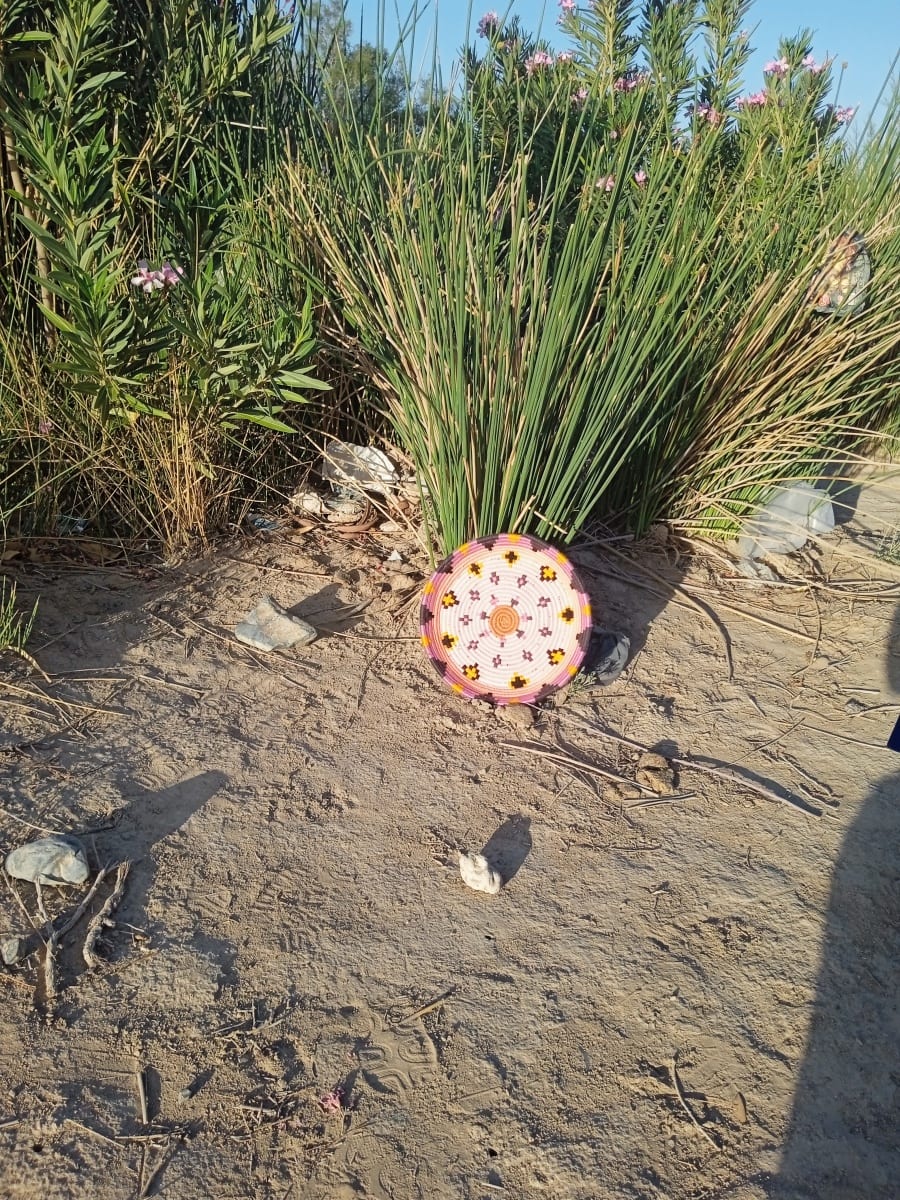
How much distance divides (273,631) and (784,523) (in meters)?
1.74

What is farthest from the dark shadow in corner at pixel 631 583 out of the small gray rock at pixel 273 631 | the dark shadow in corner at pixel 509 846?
the small gray rock at pixel 273 631

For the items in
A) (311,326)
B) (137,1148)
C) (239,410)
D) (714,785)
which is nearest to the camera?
(137,1148)

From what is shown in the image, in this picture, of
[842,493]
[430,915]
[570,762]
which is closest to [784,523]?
[842,493]

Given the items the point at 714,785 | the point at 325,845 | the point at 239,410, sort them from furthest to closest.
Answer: the point at 239,410 < the point at 714,785 < the point at 325,845

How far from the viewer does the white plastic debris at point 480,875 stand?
1.87 meters

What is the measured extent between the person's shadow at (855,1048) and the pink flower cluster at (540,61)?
11.2 ft

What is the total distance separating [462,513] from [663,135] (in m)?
1.44

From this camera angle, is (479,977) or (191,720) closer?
(479,977)

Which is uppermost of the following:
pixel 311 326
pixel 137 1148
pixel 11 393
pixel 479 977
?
pixel 311 326

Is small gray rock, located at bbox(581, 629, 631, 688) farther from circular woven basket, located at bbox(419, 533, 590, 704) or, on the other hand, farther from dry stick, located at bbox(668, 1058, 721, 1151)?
dry stick, located at bbox(668, 1058, 721, 1151)

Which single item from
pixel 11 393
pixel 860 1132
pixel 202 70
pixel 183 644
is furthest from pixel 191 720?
pixel 202 70

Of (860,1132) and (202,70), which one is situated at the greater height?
(202,70)

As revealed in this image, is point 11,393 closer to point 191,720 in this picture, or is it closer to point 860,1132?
point 191,720

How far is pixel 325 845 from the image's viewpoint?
1.96 m
